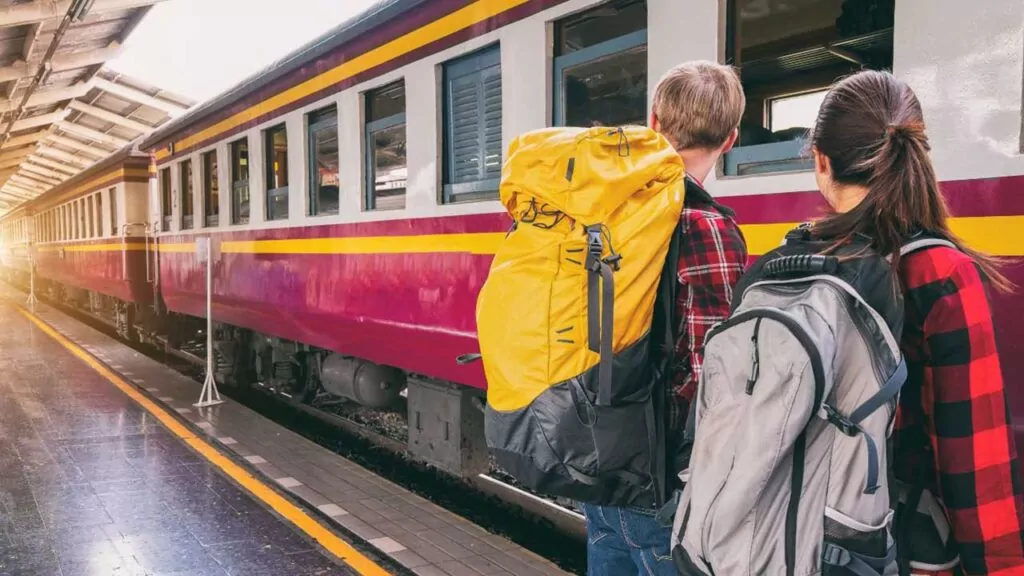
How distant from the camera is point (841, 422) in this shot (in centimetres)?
134

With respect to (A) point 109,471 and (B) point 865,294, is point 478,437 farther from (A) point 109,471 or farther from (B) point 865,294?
(B) point 865,294

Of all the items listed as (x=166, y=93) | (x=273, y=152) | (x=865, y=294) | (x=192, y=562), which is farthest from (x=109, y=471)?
(x=166, y=93)

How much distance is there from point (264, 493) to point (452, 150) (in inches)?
97.9

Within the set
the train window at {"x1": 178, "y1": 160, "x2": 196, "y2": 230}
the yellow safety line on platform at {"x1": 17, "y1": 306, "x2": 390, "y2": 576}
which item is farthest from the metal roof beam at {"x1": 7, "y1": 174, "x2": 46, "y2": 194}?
the yellow safety line on platform at {"x1": 17, "y1": 306, "x2": 390, "y2": 576}

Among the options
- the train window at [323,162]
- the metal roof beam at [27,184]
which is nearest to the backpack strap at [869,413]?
the train window at [323,162]

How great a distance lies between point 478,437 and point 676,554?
3889 mm

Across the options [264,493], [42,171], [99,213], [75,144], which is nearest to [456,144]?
[264,493]

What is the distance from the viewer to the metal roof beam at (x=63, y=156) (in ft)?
114

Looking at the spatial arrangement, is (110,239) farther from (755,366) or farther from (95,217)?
(755,366)

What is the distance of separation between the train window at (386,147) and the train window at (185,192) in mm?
5445

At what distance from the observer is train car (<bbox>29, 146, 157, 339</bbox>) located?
14922 millimetres

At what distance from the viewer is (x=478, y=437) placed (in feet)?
Result: 17.6

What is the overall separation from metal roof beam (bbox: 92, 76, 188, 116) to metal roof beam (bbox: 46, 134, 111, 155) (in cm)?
879

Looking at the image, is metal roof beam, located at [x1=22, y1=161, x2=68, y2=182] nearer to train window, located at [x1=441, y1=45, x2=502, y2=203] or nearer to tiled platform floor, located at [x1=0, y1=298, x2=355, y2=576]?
tiled platform floor, located at [x1=0, y1=298, x2=355, y2=576]
